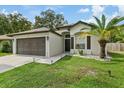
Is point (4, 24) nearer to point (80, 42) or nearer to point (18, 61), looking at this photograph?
point (80, 42)

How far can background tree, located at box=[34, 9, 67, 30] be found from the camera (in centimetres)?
4478

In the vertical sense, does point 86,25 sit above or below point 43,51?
above

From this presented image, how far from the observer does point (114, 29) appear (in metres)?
17.5

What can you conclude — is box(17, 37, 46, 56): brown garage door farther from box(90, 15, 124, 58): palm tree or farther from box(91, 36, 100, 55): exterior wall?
box(90, 15, 124, 58): palm tree

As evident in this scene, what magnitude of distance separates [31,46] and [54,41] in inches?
121

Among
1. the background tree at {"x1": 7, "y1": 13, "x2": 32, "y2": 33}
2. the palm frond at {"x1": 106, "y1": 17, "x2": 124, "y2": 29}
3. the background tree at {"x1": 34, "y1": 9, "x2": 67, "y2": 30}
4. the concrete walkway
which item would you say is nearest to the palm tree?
the palm frond at {"x1": 106, "y1": 17, "x2": 124, "y2": 29}

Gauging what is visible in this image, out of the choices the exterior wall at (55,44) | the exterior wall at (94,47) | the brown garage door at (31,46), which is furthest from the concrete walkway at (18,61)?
the exterior wall at (94,47)

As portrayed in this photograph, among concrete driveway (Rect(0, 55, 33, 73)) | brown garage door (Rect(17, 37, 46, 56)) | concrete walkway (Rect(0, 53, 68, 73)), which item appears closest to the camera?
concrete driveway (Rect(0, 55, 33, 73))

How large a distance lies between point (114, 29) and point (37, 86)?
1121 centimetres

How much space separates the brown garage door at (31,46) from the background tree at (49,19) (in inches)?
857

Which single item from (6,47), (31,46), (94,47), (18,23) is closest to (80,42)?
(94,47)

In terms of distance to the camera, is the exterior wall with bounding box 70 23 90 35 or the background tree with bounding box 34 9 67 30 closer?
the exterior wall with bounding box 70 23 90 35
